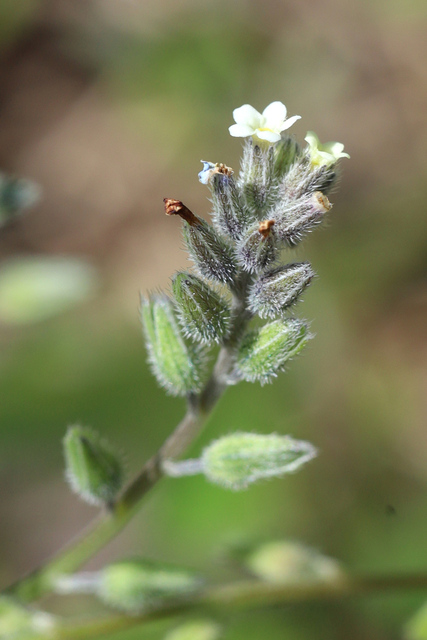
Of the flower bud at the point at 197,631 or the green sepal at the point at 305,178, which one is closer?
the green sepal at the point at 305,178

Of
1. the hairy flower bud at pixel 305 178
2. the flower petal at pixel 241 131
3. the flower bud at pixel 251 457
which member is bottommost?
the flower bud at pixel 251 457

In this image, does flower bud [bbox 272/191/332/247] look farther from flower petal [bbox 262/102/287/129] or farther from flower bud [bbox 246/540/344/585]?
flower bud [bbox 246/540/344/585]

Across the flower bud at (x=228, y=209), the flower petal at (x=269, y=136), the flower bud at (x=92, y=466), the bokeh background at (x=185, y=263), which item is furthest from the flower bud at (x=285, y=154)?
the bokeh background at (x=185, y=263)

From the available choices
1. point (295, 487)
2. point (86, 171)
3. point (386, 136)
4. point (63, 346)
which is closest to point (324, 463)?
point (295, 487)

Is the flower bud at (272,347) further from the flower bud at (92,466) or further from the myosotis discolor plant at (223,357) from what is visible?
the flower bud at (92,466)

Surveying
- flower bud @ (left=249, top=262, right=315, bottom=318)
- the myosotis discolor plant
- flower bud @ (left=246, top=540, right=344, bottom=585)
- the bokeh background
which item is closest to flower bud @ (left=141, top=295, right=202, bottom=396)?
the myosotis discolor plant

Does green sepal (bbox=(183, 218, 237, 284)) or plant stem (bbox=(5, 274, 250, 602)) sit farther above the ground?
green sepal (bbox=(183, 218, 237, 284))
